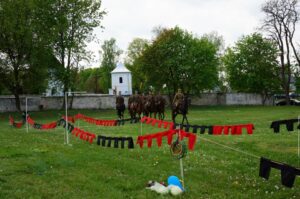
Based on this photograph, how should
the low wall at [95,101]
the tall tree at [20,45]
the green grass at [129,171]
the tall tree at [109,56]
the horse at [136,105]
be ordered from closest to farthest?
the green grass at [129,171], the horse at [136,105], the tall tree at [20,45], the low wall at [95,101], the tall tree at [109,56]

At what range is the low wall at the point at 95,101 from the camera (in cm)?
5038

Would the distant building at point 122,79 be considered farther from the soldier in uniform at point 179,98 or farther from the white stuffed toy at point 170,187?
the white stuffed toy at point 170,187

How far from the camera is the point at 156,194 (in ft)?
25.7

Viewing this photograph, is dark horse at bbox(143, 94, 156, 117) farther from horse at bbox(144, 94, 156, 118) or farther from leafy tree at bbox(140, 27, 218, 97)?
leafy tree at bbox(140, 27, 218, 97)

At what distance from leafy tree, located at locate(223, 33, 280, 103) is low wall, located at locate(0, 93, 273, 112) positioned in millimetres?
1611

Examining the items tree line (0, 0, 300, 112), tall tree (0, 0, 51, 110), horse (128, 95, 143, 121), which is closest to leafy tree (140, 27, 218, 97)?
tree line (0, 0, 300, 112)

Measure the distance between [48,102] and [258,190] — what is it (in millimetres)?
47810

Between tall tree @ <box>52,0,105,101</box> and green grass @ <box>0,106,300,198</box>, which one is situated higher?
tall tree @ <box>52,0,105,101</box>

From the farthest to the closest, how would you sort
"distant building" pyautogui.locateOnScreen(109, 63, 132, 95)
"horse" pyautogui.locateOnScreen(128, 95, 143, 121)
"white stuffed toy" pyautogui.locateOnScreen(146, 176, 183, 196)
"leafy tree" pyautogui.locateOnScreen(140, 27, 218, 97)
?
"distant building" pyautogui.locateOnScreen(109, 63, 132, 95) < "leafy tree" pyautogui.locateOnScreen(140, 27, 218, 97) < "horse" pyautogui.locateOnScreen(128, 95, 143, 121) < "white stuffed toy" pyautogui.locateOnScreen(146, 176, 183, 196)

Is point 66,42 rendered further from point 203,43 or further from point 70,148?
point 70,148

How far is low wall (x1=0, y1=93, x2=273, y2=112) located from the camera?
50.4 meters

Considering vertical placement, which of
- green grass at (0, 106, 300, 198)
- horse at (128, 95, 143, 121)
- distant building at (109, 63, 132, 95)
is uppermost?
distant building at (109, 63, 132, 95)

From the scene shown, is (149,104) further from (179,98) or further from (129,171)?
(129,171)

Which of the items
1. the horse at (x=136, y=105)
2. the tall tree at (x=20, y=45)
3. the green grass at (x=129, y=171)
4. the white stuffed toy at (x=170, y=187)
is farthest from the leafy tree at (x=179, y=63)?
the white stuffed toy at (x=170, y=187)
